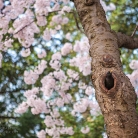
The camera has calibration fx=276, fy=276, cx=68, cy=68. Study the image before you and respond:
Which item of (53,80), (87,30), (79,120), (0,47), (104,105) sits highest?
(87,30)

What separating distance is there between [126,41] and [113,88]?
2.26 ft

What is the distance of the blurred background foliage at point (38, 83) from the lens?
18.1 feet

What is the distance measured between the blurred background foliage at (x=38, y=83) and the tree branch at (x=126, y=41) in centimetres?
337

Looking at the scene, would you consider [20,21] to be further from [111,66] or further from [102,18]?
[111,66]

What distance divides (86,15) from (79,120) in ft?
16.7

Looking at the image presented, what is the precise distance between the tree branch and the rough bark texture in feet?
0.30

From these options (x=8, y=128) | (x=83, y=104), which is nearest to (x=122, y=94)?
(x=83, y=104)

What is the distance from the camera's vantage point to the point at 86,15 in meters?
1.57

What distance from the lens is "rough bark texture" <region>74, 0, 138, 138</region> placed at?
102 centimetres

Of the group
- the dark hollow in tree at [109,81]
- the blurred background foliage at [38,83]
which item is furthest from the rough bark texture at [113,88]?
the blurred background foliage at [38,83]

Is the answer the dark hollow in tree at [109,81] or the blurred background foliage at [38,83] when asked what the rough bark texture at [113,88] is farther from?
the blurred background foliage at [38,83]

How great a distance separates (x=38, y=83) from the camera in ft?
23.8

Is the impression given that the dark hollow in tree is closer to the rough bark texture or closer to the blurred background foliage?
the rough bark texture

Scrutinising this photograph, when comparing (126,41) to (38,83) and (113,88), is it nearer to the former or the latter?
(113,88)
